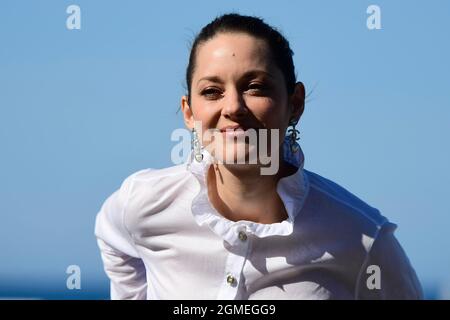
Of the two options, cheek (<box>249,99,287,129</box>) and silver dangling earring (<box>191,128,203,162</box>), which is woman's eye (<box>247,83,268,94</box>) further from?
silver dangling earring (<box>191,128,203,162</box>)

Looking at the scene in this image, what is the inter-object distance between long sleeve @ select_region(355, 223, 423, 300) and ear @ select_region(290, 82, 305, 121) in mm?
330

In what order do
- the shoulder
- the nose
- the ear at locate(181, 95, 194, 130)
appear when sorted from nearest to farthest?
1. the nose
2. the shoulder
3. the ear at locate(181, 95, 194, 130)

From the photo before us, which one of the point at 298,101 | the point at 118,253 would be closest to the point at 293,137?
the point at 298,101

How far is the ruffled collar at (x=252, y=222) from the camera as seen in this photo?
1.75 metres

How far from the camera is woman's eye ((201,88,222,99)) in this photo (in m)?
1.74

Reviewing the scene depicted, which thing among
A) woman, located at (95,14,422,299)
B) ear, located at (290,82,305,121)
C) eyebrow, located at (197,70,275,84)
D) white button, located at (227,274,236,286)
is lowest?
white button, located at (227,274,236,286)

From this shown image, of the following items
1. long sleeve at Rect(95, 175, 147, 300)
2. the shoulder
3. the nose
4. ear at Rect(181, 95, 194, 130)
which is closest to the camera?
the nose

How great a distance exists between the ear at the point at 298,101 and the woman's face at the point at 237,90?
0.28 feet

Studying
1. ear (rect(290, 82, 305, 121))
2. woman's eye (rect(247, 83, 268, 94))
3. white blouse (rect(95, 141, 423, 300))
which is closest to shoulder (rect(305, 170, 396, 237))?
white blouse (rect(95, 141, 423, 300))

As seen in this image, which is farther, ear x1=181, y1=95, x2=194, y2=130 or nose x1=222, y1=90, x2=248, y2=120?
ear x1=181, y1=95, x2=194, y2=130

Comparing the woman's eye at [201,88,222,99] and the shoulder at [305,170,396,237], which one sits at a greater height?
the woman's eye at [201,88,222,99]

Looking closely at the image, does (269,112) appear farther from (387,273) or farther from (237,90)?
(387,273)

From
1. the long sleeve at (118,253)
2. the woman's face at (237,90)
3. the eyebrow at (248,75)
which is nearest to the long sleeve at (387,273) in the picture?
the woman's face at (237,90)

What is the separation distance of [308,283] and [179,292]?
29cm
